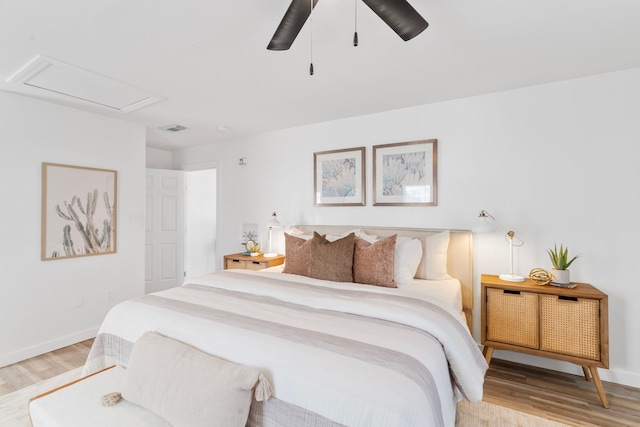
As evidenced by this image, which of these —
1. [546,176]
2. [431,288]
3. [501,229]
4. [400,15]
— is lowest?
[431,288]

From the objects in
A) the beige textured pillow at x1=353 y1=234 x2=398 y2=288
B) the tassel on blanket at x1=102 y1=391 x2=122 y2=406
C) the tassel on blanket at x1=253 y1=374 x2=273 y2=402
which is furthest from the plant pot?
the tassel on blanket at x1=102 y1=391 x2=122 y2=406

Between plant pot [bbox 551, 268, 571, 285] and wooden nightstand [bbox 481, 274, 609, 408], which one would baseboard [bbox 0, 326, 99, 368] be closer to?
wooden nightstand [bbox 481, 274, 609, 408]

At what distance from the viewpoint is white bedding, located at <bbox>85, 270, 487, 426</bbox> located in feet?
3.75

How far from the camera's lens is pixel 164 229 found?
15.9ft

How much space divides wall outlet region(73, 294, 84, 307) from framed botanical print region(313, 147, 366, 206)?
107 inches

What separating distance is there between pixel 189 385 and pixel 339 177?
9.02 feet

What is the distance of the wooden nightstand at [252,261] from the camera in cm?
367

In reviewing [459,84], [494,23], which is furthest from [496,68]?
[494,23]

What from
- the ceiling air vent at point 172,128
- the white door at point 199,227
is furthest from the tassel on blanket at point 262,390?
the white door at point 199,227

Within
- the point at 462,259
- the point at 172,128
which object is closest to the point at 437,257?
A: the point at 462,259

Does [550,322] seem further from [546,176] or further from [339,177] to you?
[339,177]

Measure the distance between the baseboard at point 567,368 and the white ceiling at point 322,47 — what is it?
7.69ft

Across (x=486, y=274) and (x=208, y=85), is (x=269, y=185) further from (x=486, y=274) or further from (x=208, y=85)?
(x=486, y=274)

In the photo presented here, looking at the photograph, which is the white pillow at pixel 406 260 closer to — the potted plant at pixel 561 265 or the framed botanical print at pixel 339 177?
the framed botanical print at pixel 339 177
